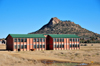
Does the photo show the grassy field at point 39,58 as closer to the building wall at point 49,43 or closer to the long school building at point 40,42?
the long school building at point 40,42

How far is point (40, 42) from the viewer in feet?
244

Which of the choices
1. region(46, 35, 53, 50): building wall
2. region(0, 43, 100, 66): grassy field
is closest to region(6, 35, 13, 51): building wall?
region(46, 35, 53, 50): building wall

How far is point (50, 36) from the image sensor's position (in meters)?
77.6

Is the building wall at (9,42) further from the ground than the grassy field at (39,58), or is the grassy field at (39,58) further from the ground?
the building wall at (9,42)

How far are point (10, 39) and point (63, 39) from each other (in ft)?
75.7

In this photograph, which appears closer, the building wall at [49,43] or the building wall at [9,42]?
the building wall at [9,42]

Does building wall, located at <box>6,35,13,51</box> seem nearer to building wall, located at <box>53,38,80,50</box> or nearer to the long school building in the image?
the long school building

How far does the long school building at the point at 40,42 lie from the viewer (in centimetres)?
6988

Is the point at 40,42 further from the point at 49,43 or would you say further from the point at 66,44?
the point at 66,44

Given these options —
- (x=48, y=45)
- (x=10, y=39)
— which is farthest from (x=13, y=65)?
(x=48, y=45)

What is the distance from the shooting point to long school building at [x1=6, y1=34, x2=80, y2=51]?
229 feet

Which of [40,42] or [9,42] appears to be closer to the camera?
[9,42]

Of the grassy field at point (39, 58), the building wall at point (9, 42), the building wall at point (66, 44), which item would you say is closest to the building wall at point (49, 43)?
the building wall at point (66, 44)

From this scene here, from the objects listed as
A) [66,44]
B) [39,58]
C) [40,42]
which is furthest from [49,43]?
[39,58]
